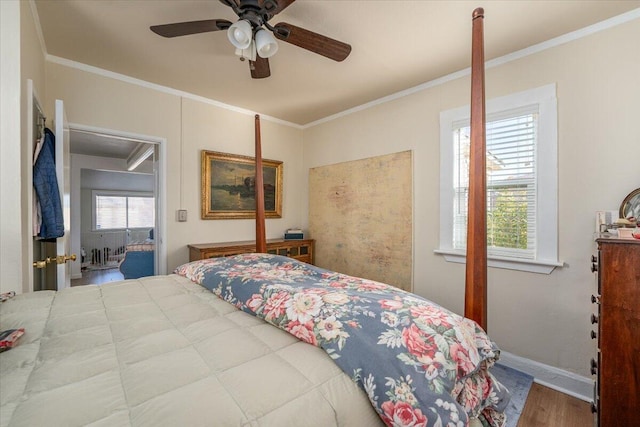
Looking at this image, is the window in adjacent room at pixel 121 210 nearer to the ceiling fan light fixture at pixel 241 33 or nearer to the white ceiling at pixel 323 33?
the white ceiling at pixel 323 33

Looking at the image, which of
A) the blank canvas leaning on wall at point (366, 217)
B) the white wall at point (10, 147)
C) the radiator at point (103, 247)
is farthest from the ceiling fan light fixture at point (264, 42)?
the radiator at point (103, 247)

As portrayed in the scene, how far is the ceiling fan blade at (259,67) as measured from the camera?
74.1 inches

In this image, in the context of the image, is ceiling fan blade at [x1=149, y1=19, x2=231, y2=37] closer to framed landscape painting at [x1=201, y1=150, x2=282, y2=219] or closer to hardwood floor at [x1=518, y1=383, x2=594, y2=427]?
framed landscape painting at [x1=201, y1=150, x2=282, y2=219]

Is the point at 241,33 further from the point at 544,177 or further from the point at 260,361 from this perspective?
the point at 544,177

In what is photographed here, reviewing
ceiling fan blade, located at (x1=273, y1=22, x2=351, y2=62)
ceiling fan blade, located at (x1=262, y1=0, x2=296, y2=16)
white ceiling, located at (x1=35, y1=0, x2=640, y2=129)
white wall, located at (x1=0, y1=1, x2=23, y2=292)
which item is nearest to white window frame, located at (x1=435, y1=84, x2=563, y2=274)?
white ceiling, located at (x1=35, y1=0, x2=640, y2=129)

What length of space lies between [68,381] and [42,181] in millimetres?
1728

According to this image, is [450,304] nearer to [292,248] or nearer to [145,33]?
[292,248]

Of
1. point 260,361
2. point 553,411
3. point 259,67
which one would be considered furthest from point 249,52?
point 553,411

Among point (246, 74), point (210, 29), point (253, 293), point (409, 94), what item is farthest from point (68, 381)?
point (409, 94)

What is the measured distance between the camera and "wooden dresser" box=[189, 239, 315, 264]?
284cm

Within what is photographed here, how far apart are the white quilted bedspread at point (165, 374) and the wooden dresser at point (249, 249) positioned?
1.63m

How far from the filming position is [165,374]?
748 millimetres

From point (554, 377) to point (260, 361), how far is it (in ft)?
7.40

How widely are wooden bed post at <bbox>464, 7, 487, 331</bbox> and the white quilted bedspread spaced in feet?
2.48
